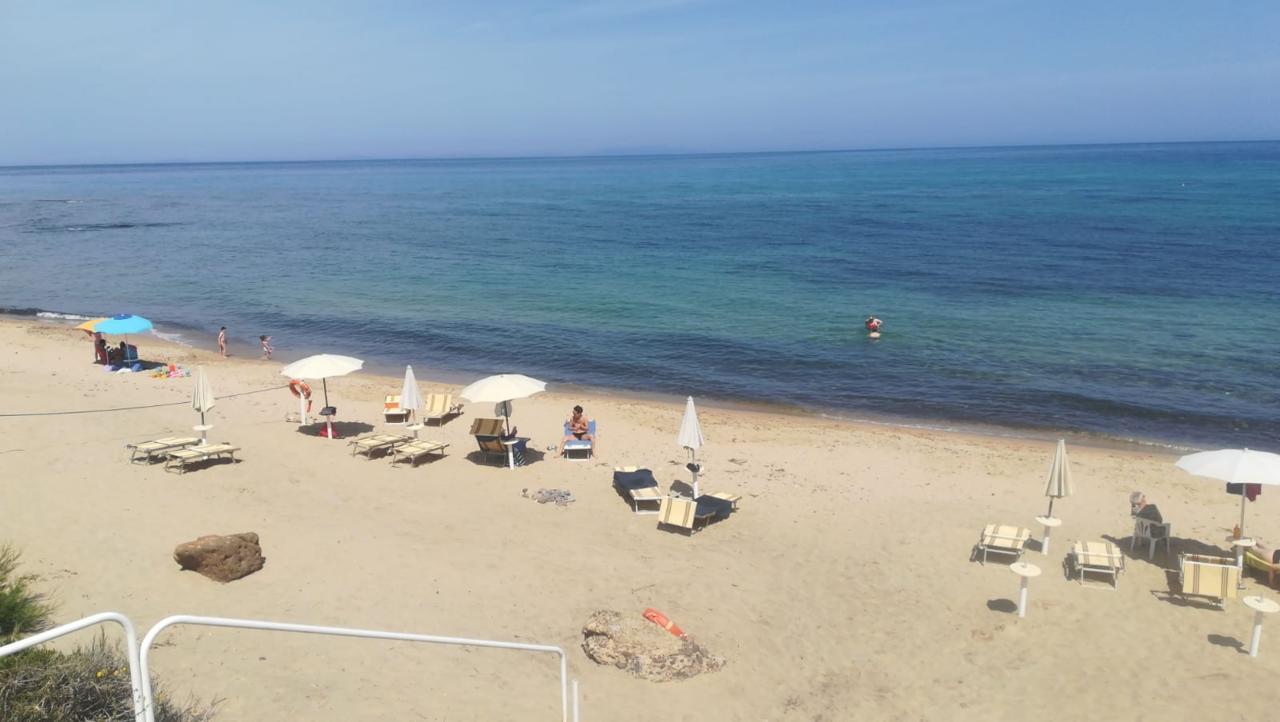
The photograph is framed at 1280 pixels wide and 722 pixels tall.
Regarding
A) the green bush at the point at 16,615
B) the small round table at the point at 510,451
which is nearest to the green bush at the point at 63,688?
the green bush at the point at 16,615

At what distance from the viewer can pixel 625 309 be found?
115 ft

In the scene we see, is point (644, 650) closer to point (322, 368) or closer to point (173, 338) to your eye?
point (322, 368)

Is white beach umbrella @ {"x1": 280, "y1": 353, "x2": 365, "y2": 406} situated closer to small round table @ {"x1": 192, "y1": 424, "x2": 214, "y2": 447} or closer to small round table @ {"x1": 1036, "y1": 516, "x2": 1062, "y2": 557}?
small round table @ {"x1": 192, "y1": 424, "x2": 214, "y2": 447}

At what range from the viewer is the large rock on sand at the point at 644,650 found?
369 inches

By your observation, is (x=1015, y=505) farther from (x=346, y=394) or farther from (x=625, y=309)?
(x=625, y=309)

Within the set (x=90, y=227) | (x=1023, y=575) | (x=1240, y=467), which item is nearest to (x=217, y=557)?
(x=1023, y=575)

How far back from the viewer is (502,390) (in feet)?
53.1

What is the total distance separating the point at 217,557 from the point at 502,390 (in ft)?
20.8

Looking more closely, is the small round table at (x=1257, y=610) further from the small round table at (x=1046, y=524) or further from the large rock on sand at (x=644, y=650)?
the large rock on sand at (x=644, y=650)

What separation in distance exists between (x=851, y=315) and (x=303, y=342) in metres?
20.6

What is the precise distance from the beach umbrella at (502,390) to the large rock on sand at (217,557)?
18.0 ft

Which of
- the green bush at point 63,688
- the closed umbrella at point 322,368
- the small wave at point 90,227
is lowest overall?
the closed umbrella at point 322,368

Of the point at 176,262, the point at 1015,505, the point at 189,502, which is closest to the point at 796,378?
the point at 1015,505

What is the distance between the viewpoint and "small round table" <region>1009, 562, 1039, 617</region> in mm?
10688
